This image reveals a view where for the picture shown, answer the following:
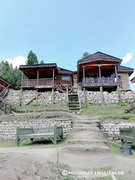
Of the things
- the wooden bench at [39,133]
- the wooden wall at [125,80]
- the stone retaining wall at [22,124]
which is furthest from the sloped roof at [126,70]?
the wooden bench at [39,133]

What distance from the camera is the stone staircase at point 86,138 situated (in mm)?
4418

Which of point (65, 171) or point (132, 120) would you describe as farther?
point (132, 120)

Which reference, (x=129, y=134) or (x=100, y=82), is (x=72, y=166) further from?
(x=100, y=82)

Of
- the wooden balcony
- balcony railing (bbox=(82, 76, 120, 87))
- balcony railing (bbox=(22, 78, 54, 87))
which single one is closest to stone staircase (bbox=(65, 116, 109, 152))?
balcony railing (bbox=(82, 76, 120, 87))

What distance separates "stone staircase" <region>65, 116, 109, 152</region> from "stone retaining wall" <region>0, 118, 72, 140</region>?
0.86m

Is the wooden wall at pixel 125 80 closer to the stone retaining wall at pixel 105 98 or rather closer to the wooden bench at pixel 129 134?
the stone retaining wall at pixel 105 98

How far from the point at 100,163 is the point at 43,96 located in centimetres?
1191

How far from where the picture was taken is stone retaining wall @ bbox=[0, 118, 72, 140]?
295 inches

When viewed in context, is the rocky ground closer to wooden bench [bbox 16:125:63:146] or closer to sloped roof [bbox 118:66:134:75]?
wooden bench [bbox 16:125:63:146]

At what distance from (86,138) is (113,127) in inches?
110

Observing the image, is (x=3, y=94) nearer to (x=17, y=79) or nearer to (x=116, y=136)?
(x=17, y=79)

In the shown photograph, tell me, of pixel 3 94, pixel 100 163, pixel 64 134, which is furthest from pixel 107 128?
pixel 3 94

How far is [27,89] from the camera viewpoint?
1566 centimetres

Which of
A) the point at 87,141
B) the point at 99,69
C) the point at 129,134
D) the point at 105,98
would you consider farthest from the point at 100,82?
the point at 87,141
